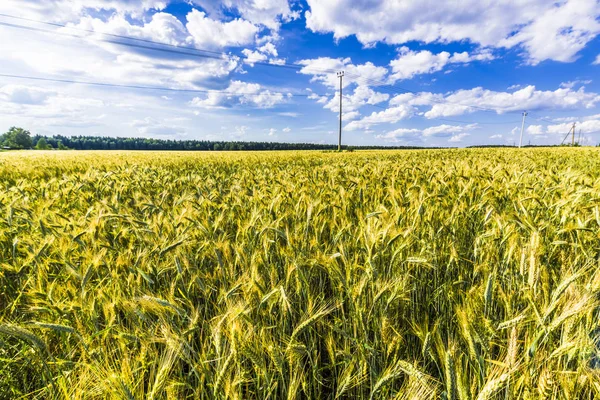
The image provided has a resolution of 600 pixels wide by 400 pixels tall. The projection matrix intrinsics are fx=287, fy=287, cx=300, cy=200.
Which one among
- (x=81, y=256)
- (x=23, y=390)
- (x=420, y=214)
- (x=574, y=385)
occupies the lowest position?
(x=23, y=390)

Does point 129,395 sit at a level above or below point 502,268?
below

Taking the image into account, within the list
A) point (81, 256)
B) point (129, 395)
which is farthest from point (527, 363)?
point (81, 256)

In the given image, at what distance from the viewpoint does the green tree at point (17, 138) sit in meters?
78.4

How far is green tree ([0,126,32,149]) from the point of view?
78.4m

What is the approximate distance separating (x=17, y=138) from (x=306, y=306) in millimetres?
111378

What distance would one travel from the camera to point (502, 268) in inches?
67.9

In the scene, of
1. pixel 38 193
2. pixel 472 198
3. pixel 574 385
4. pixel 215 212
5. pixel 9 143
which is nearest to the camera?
pixel 574 385

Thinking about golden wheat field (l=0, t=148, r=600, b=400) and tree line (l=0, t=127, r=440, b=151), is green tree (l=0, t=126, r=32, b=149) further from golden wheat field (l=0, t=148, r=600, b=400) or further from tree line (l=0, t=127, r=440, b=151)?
golden wheat field (l=0, t=148, r=600, b=400)

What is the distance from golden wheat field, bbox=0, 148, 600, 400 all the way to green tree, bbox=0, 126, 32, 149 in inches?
4212

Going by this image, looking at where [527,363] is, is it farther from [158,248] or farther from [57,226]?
[57,226]

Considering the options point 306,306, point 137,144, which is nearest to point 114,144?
point 137,144

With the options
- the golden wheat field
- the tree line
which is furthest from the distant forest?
the golden wheat field

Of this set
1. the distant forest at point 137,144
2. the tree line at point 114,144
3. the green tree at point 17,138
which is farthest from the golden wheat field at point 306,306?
the green tree at point 17,138

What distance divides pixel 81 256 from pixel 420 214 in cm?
258
